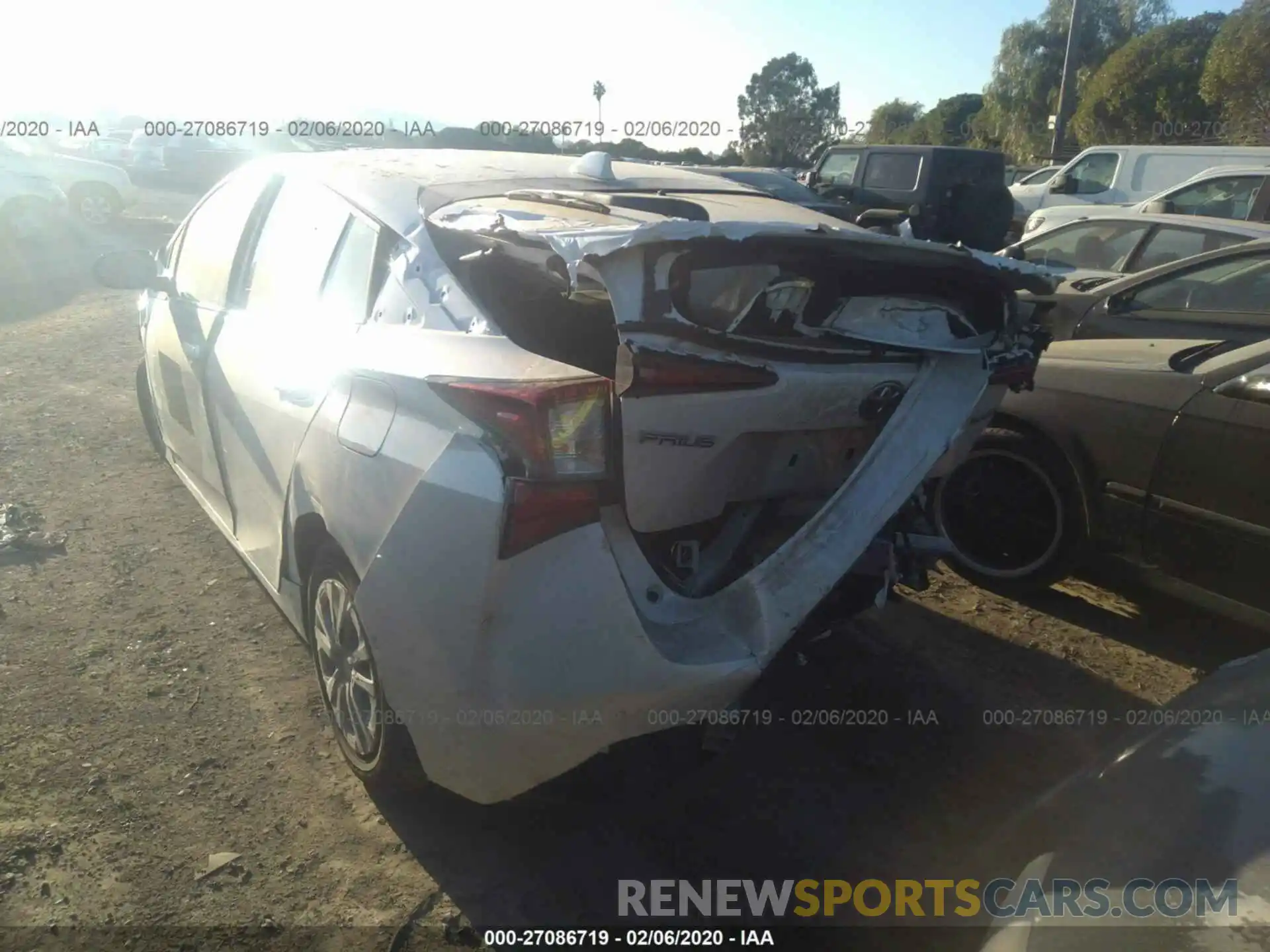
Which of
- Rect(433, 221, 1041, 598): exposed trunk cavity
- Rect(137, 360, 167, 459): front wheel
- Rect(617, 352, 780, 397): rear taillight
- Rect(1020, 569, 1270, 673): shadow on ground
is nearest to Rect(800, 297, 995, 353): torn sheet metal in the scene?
Rect(433, 221, 1041, 598): exposed trunk cavity

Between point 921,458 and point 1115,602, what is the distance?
2.41m

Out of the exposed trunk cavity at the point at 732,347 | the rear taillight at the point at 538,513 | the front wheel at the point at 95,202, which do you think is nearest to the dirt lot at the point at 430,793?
the exposed trunk cavity at the point at 732,347

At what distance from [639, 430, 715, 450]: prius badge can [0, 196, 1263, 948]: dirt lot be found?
0.60 m

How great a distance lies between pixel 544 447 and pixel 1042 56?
131 ft

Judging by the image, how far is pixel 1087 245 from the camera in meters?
7.89

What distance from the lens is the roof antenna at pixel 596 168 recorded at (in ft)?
11.1

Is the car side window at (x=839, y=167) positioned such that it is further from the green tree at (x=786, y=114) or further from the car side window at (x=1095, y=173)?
the green tree at (x=786, y=114)

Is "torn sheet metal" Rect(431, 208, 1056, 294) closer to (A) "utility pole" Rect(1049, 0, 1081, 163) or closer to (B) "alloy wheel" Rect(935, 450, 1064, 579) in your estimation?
(B) "alloy wheel" Rect(935, 450, 1064, 579)

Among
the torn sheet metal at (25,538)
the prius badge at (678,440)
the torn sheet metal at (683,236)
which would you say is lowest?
the torn sheet metal at (25,538)

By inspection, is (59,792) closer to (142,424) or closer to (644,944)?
(644,944)

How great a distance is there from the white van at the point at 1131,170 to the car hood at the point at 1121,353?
1077 cm

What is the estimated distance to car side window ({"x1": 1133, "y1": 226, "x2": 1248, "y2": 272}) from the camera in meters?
6.89

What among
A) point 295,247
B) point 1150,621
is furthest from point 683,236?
point 1150,621

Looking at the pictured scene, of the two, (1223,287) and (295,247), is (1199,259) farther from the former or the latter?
(295,247)
